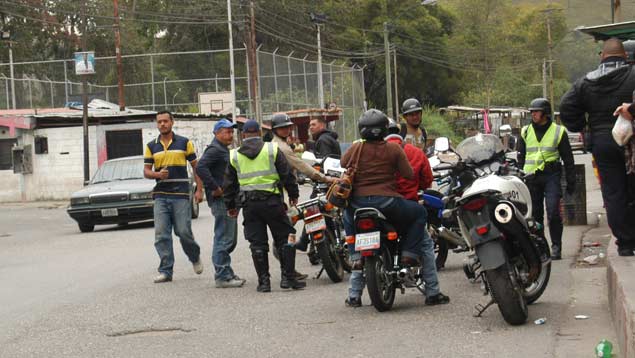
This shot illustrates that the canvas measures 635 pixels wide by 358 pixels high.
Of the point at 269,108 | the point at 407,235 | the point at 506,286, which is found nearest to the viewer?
the point at 506,286

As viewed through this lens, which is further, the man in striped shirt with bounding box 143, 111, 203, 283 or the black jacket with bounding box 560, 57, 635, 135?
the man in striped shirt with bounding box 143, 111, 203, 283

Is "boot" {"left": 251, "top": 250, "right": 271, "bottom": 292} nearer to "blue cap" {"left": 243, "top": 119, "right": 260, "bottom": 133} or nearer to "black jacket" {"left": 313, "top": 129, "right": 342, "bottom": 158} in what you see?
"blue cap" {"left": 243, "top": 119, "right": 260, "bottom": 133}

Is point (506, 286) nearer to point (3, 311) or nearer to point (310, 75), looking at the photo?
point (3, 311)

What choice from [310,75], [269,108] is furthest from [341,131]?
[269,108]

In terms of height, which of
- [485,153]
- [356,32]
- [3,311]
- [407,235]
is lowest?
[3,311]

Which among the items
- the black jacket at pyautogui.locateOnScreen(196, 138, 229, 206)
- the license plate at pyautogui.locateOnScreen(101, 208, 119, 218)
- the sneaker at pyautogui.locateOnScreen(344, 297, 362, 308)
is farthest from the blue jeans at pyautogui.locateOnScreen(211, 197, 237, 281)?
the license plate at pyautogui.locateOnScreen(101, 208, 119, 218)

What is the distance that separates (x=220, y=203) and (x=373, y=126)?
10.5 ft

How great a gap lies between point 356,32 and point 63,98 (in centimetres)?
3280

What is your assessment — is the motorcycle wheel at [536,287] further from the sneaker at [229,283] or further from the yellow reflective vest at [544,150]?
the sneaker at [229,283]

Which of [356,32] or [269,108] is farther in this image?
[356,32]

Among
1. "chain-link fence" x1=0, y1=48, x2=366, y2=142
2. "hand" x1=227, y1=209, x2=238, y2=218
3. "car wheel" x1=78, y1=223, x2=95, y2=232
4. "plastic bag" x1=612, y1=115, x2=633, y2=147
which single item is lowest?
"car wheel" x1=78, y1=223, x2=95, y2=232

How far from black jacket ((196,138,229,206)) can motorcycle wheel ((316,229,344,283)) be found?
1432 millimetres

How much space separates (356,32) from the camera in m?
81.9

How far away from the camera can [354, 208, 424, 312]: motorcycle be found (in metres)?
9.16
